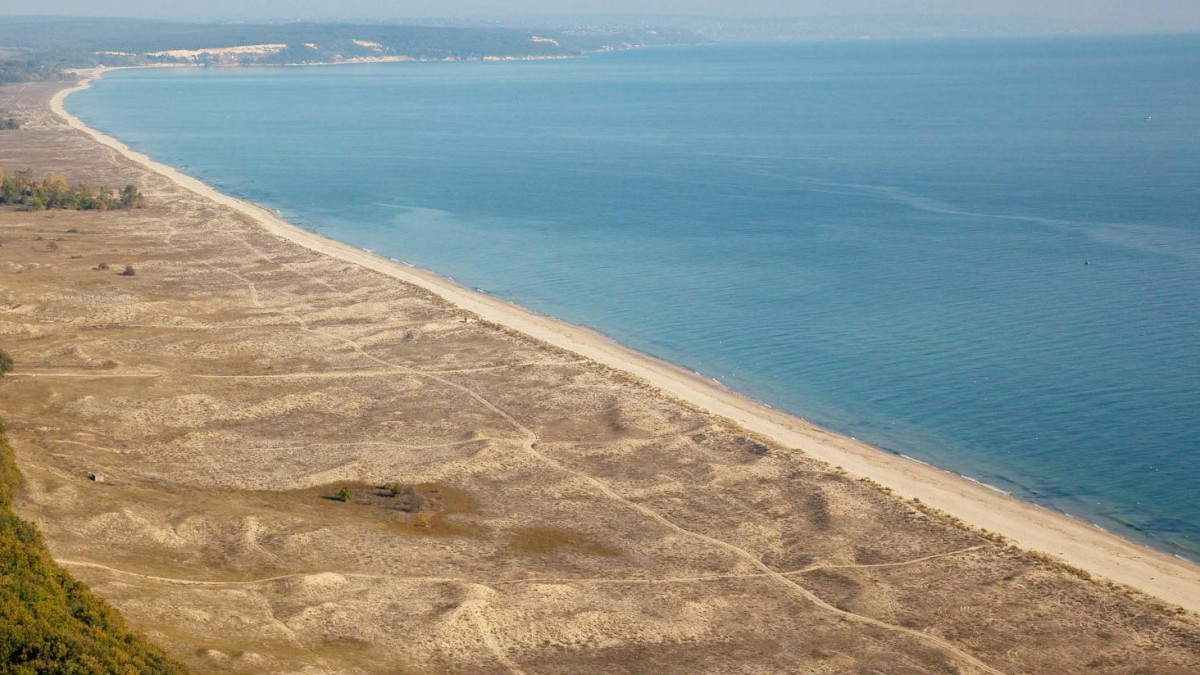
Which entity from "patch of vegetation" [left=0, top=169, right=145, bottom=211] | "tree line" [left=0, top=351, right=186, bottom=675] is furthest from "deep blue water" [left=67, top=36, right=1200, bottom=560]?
"tree line" [left=0, top=351, right=186, bottom=675]

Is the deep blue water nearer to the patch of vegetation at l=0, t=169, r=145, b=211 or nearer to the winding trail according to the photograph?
the winding trail

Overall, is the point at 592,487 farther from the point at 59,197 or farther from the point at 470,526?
the point at 59,197

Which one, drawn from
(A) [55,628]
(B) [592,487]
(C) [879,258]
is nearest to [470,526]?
(B) [592,487]

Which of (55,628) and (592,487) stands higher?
(55,628)

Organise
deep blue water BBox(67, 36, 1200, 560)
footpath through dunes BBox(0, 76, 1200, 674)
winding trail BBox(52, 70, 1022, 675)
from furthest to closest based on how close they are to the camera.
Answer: deep blue water BBox(67, 36, 1200, 560)
winding trail BBox(52, 70, 1022, 675)
footpath through dunes BBox(0, 76, 1200, 674)

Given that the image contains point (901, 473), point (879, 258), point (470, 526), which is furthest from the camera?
point (879, 258)

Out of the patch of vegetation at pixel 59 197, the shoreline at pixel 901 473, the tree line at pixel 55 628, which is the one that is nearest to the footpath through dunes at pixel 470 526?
the shoreline at pixel 901 473
